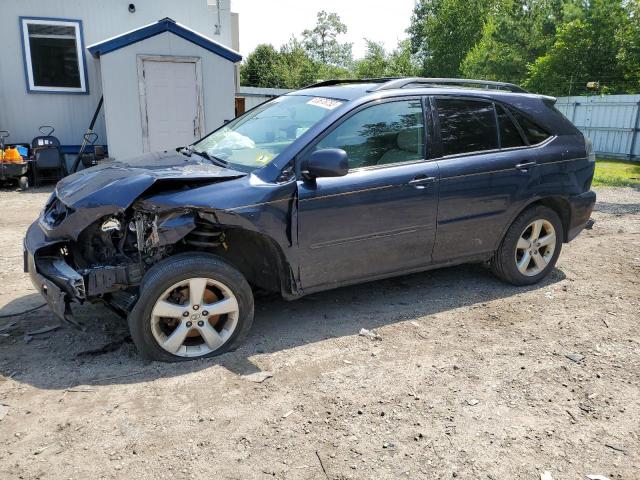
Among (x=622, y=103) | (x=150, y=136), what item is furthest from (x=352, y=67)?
(x=150, y=136)

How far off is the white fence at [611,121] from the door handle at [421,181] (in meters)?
15.9

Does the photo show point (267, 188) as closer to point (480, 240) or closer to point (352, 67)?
point (480, 240)

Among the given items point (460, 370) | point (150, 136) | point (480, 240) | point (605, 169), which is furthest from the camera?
point (605, 169)

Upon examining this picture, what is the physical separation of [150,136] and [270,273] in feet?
26.6

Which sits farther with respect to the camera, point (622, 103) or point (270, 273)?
point (622, 103)

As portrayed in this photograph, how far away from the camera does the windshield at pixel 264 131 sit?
398 cm

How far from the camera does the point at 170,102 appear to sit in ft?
36.2

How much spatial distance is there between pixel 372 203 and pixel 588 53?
24658 millimetres

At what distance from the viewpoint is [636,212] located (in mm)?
8461

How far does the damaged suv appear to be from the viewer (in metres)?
3.44

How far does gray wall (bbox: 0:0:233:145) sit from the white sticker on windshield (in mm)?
9447

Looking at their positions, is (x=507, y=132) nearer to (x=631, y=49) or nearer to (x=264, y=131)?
(x=264, y=131)

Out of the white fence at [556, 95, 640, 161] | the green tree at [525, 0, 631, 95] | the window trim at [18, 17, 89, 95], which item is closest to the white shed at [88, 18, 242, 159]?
the window trim at [18, 17, 89, 95]

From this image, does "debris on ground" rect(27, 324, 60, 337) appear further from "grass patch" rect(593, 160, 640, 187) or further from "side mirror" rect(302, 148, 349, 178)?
"grass patch" rect(593, 160, 640, 187)
